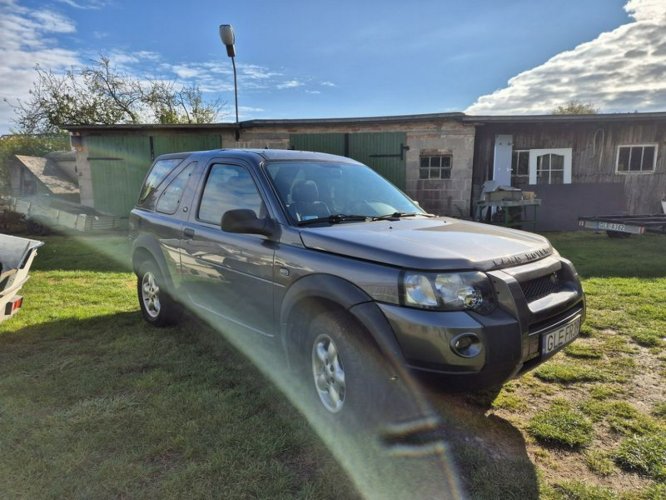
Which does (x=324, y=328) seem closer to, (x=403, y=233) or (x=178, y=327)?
(x=403, y=233)

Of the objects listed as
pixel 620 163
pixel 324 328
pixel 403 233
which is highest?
pixel 620 163

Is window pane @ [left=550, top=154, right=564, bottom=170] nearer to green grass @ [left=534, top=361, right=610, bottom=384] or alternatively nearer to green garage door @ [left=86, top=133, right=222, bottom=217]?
green garage door @ [left=86, top=133, right=222, bottom=217]

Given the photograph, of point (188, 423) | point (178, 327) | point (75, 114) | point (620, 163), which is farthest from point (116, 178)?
point (75, 114)

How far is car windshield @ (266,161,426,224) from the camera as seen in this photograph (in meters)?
3.00

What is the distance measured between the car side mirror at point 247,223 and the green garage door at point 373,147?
31.7 feet

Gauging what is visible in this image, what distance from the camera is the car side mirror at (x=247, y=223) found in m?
2.71

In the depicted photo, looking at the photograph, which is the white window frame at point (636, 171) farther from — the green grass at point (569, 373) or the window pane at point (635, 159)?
the green grass at point (569, 373)

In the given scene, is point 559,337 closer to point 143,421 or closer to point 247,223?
point 247,223

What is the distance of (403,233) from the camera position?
2.66 m

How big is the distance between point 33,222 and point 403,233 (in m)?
13.9

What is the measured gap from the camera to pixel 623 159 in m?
12.5

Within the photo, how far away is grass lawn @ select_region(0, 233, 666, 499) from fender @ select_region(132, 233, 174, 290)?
665 millimetres

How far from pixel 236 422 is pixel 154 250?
2212 mm

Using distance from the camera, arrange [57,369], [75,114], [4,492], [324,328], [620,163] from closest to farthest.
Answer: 1. [4,492]
2. [324,328]
3. [57,369]
4. [620,163]
5. [75,114]
